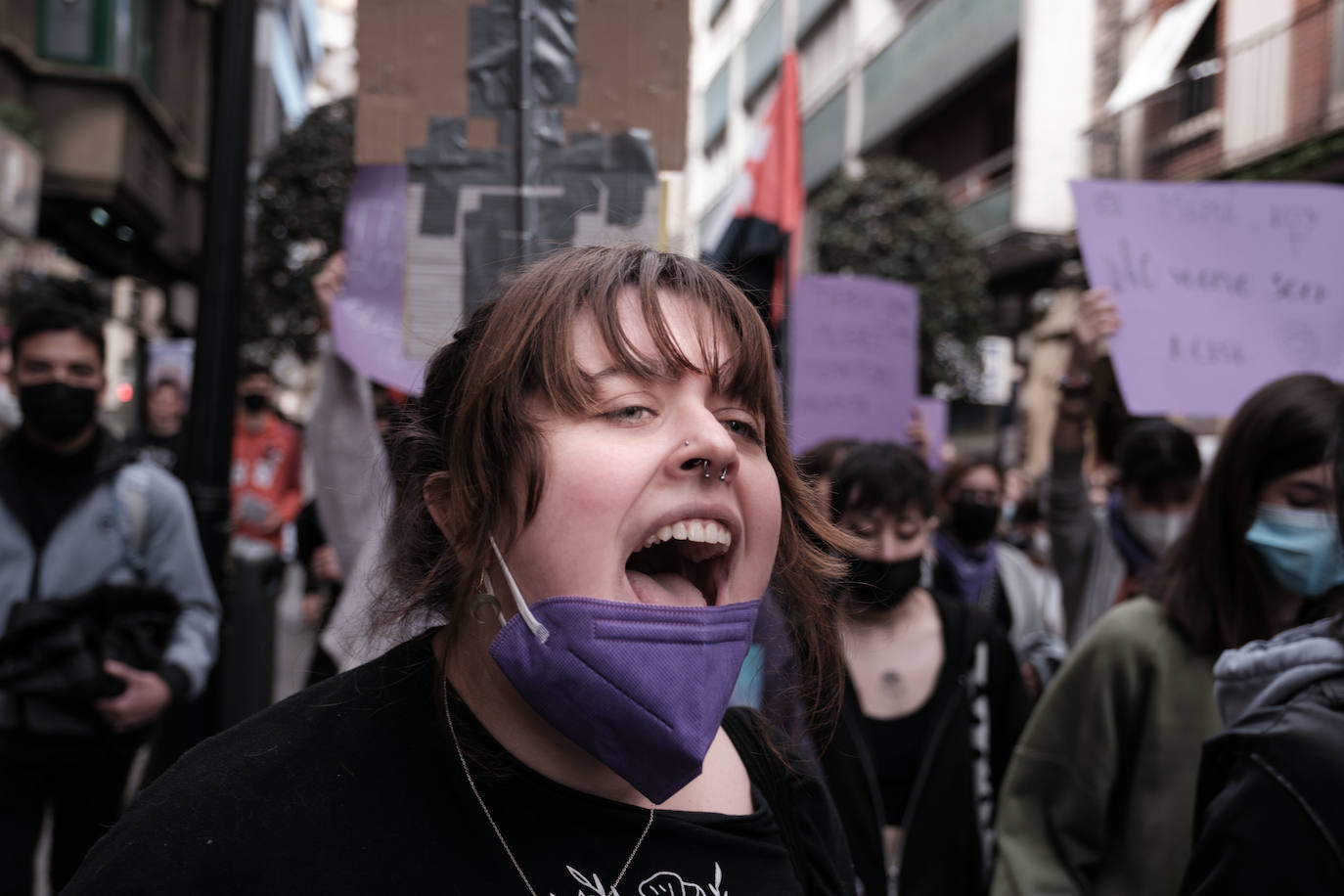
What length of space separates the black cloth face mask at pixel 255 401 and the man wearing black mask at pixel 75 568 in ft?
11.7

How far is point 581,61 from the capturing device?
8.99 feet

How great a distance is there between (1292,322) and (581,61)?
246cm

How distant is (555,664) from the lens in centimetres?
131

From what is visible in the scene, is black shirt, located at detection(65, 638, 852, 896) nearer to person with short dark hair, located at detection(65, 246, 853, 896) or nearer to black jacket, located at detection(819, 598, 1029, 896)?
person with short dark hair, located at detection(65, 246, 853, 896)

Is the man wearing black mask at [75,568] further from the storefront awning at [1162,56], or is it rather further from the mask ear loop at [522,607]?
the storefront awning at [1162,56]

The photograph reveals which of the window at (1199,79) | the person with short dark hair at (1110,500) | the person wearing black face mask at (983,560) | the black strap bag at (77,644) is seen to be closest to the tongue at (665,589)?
the person with short dark hair at (1110,500)

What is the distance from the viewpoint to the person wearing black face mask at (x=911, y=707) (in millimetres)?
2980

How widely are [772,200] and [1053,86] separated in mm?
14877

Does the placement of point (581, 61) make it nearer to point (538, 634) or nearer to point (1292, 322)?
point (538, 634)

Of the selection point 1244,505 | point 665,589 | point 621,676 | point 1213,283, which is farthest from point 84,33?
point 621,676

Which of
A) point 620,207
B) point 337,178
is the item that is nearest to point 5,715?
point 620,207

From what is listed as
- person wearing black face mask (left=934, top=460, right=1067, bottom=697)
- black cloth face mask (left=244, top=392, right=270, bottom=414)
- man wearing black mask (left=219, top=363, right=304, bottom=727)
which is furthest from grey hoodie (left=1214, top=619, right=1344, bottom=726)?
black cloth face mask (left=244, top=392, right=270, bottom=414)

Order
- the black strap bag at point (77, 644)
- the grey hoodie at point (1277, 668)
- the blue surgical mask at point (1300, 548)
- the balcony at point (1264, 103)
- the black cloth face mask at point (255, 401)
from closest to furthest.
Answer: the grey hoodie at point (1277, 668) < the blue surgical mask at point (1300, 548) < the black strap bag at point (77, 644) < the black cloth face mask at point (255, 401) < the balcony at point (1264, 103)

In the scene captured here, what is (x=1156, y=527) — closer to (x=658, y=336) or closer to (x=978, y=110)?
(x=658, y=336)
